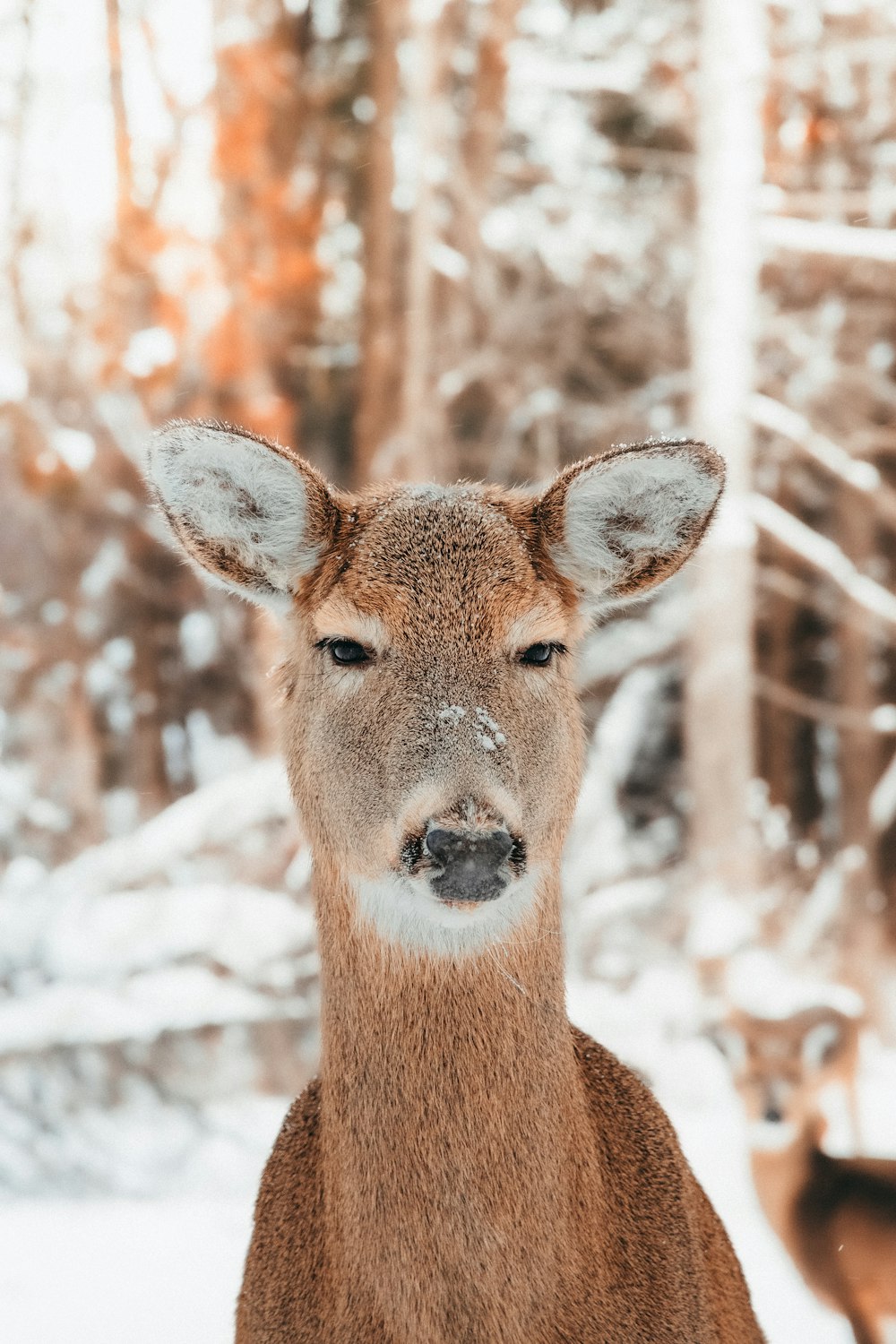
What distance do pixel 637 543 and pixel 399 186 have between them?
519cm

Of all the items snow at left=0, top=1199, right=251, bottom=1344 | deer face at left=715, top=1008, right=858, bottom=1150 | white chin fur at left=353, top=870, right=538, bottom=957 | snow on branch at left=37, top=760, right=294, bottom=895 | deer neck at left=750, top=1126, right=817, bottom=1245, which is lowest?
snow at left=0, top=1199, right=251, bottom=1344

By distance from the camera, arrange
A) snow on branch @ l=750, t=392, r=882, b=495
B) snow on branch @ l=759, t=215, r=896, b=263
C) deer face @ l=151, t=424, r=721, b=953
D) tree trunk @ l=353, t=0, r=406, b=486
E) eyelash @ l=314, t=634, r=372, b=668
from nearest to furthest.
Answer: deer face @ l=151, t=424, r=721, b=953 < eyelash @ l=314, t=634, r=372, b=668 < snow on branch @ l=759, t=215, r=896, b=263 < snow on branch @ l=750, t=392, r=882, b=495 < tree trunk @ l=353, t=0, r=406, b=486

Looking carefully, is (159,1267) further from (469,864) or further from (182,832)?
(469,864)

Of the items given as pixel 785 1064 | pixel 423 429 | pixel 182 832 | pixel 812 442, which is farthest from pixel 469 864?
pixel 812 442

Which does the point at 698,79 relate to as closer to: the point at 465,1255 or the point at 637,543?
the point at 637,543

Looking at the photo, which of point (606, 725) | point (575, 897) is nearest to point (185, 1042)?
point (575, 897)

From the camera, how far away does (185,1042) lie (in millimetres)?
5699

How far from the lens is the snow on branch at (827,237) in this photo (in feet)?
20.4

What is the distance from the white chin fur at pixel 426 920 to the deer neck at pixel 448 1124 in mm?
18

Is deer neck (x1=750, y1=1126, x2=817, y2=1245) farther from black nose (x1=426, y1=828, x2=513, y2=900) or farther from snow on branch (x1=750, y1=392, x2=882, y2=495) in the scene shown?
snow on branch (x1=750, y1=392, x2=882, y2=495)

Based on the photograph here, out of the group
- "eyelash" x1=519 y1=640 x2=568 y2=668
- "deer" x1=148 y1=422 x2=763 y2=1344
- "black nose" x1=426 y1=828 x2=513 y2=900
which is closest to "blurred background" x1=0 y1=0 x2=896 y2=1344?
"deer" x1=148 y1=422 x2=763 y2=1344

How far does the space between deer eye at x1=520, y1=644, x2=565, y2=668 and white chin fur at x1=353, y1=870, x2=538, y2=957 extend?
1.00ft

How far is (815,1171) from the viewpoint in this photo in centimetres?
405

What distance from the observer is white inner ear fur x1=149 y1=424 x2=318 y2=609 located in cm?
194
